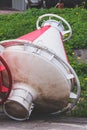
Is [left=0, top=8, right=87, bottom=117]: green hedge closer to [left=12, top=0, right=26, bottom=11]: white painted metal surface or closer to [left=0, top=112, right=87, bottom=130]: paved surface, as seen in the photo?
[left=0, top=112, right=87, bottom=130]: paved surface

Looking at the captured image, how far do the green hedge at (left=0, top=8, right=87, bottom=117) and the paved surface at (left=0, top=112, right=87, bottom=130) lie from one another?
24 centimetres

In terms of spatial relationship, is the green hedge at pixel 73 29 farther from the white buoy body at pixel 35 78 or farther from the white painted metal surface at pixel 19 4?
the white painted metal surface at pixel 19 4

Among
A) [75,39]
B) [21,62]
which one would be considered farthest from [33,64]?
[75,39]

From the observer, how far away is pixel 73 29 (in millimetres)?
9492

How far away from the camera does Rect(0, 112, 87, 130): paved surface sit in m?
5.19

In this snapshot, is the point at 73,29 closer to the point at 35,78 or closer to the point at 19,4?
the point at 35,78

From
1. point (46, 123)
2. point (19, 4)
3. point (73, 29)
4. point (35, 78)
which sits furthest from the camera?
point (19, 4)

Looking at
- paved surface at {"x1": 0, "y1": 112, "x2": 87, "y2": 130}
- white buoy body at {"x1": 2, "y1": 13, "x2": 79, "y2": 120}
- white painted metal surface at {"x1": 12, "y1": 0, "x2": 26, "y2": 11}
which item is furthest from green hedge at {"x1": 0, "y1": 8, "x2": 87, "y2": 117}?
white painted metal surface at {"x1": 12, "y1": 0, "x2": 26, "y2": 11}

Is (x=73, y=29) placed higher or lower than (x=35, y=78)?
higher

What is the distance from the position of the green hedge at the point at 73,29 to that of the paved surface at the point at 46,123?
240 mm

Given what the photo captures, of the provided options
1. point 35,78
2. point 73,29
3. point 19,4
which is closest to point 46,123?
point 35,78

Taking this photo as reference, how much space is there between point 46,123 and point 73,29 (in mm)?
4369

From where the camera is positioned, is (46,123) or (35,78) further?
(46,123)

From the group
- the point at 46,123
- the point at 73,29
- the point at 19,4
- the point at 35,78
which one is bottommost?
the point at 46,123
